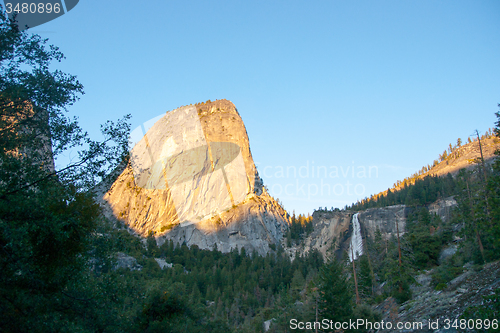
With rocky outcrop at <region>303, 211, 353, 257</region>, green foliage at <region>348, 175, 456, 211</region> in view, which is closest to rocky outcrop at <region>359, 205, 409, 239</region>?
green foliage at <region>348, 175, 456, 211</region>

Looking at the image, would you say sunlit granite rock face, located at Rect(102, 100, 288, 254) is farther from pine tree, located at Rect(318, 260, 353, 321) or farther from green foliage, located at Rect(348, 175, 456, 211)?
pine tree, located at Rect(318, 260, 353, 321)

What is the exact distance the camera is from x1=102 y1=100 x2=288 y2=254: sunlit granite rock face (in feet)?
487

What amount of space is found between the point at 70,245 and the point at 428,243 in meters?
51.4

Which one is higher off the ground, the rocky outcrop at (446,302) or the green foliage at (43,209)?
the green foliage at (43,209)

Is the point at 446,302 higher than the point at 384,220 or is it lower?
lower

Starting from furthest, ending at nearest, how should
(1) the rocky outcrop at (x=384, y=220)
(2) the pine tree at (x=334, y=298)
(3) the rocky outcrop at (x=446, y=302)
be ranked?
(1) the rocky outcrop at (x=384, y=220), (2) the pine tree at (x=334, y=298), (3) the rocky outcrop at (x=446, y=302)

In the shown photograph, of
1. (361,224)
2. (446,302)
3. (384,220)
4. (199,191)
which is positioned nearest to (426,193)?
(384,220)

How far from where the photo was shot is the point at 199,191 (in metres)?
155

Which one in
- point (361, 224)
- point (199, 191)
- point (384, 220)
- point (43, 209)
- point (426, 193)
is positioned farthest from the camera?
point (199, 191)

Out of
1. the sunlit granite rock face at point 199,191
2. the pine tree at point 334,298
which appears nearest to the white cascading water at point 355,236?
the sunlit granite rock face at point 199,191

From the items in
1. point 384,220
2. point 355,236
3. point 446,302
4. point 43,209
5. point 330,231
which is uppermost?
point 43,209

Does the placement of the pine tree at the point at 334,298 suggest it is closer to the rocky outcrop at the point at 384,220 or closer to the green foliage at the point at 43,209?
the green foliage at the point at 43,209

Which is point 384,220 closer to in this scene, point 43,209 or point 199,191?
point 199,191

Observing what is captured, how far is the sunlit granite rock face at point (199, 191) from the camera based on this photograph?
148500mm
